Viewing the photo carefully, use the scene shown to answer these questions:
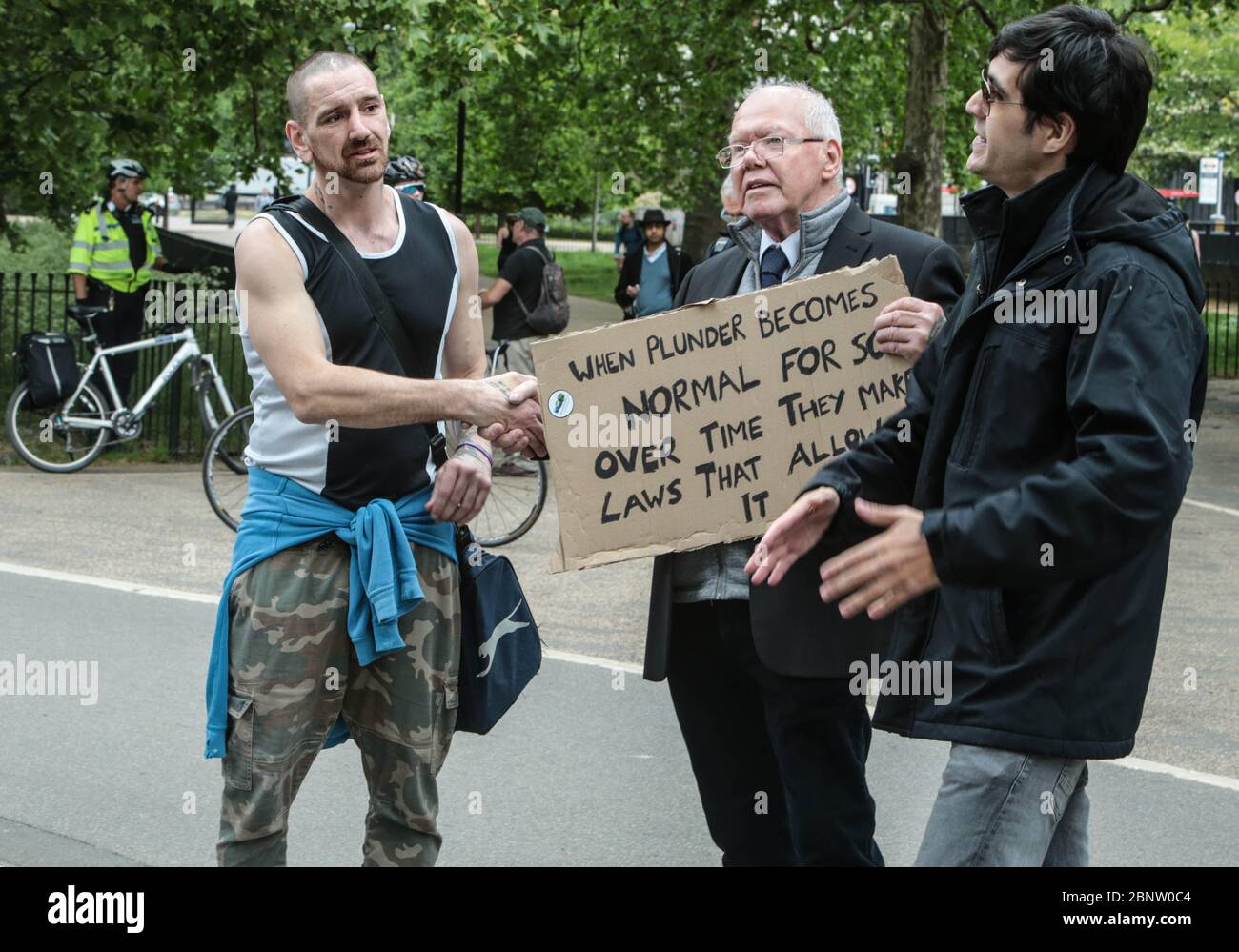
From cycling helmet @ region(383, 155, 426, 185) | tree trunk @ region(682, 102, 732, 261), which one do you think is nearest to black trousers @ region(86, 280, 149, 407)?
cycling helmet @ region(383, 155, 426, 185)

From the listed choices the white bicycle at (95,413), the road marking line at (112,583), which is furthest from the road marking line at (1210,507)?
the road marking line at (112,583)

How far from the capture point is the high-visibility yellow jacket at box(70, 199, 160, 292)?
530 inches

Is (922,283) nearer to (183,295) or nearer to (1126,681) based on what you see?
(1126,681)

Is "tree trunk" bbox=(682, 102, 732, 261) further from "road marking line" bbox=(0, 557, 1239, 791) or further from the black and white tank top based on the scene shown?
the black and white tank top

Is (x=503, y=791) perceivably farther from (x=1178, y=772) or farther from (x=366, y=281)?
(x=366, y=281)

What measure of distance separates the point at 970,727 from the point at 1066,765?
0.18m

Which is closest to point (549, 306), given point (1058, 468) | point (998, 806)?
point (998, 806)

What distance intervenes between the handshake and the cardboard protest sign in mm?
61

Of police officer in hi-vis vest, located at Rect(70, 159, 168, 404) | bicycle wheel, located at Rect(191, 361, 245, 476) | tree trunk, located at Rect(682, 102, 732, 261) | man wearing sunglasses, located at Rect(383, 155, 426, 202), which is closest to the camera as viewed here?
man wearing sunglasses, located at Rect(383, 155, 426, 202)

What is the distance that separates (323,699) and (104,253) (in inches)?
429

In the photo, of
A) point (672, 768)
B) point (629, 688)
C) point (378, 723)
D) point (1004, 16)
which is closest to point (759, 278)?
point (378, 723)

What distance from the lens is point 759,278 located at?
393 cm

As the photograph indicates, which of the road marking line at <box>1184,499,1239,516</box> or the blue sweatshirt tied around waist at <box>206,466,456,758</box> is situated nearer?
the blue sweatshirt tied around waist at <box>206,466,456,758</box>

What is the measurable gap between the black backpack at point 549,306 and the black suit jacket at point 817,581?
870cm
